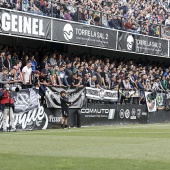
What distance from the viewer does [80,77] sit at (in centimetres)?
2853

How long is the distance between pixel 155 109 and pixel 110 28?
18.7 ft

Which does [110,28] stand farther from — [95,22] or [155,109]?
[155,109]

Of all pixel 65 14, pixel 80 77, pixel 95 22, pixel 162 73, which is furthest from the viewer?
pixel 162 73

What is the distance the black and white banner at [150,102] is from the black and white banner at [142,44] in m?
3.51

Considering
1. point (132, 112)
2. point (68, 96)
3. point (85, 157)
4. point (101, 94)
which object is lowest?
point (85, 157)

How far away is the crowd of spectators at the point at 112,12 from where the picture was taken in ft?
93.3

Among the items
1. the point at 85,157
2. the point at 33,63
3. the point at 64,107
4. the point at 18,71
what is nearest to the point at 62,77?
the point at 33,63

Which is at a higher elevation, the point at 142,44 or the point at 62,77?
the point at 142,44

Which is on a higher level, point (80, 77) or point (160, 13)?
point (160, 13)

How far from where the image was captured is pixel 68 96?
27.8m

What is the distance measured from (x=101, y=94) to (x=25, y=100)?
21.0 ft

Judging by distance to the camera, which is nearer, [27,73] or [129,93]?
[27,73]

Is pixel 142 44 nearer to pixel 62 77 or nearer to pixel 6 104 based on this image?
pixel 62 77

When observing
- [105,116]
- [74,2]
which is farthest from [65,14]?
[105,116]
